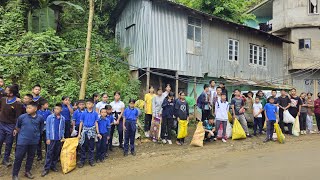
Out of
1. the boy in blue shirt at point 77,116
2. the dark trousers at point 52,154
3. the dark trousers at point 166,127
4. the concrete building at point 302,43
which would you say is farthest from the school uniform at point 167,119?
the concrete building at point 302,43

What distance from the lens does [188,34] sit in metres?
14.8

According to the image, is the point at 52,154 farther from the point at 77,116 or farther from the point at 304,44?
the point at 304,44

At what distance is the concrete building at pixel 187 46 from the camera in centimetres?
1358

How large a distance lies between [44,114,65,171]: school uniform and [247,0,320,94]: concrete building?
→ 1947 cm

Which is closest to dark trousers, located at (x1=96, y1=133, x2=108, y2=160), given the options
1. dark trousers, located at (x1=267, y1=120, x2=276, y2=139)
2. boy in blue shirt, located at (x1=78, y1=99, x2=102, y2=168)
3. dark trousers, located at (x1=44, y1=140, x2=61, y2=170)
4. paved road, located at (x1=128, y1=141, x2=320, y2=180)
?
boy in blue shirt, located at (x1=78, y1=99, x2=102, y2=168)

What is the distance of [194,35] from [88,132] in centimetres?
932

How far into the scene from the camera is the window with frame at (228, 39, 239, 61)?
54.6 ft

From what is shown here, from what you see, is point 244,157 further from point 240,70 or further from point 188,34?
point 240,70

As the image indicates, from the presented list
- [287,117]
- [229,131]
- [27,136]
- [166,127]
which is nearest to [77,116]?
[27,136]

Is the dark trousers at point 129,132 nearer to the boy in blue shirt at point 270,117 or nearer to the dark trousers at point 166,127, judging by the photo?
the dark trousers at point 166,127

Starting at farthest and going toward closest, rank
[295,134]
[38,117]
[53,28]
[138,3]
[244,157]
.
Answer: [138,3]
[53,28]
[295,134]
[244,157]
[38,117]

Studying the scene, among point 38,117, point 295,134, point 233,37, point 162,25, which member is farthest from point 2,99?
point 233,37

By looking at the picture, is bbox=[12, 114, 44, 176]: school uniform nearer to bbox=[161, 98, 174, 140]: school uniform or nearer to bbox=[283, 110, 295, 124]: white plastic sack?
bbox=[161, 98, 174, 140]: school uniform

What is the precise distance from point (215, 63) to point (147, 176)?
10.4 m
